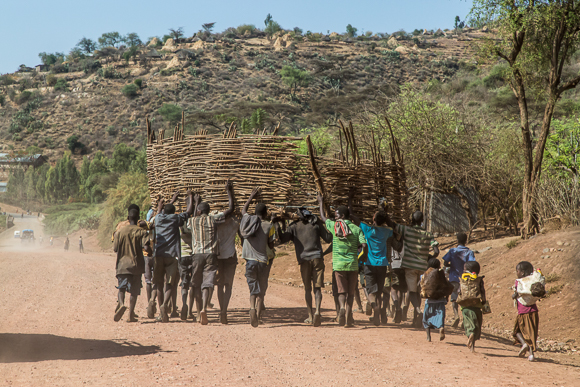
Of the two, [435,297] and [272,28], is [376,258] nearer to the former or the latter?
[435,297]

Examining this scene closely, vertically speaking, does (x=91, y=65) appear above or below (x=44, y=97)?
→ above

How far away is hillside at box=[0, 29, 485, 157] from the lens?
235 ft

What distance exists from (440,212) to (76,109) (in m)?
75.1

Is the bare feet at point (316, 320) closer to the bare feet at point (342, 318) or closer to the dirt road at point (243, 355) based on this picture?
the dirt road at point (243, 355)

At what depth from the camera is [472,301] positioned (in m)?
6.51

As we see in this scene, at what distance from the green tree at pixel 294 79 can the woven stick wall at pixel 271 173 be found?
61.4 metres

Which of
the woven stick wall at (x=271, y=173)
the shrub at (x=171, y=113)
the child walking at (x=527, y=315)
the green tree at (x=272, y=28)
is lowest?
the child walking at (x=527, y=315)

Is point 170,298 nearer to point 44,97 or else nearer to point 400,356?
point 400,356

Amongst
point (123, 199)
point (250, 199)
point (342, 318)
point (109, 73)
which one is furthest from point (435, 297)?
point (109, 73)

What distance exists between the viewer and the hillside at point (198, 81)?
71.6m

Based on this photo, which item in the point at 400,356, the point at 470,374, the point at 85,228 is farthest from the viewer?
the point at 85,228

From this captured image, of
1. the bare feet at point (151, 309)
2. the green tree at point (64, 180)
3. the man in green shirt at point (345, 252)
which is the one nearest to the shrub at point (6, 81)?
the green tree at point (64, 180)

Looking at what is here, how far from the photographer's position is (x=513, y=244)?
12.9 m

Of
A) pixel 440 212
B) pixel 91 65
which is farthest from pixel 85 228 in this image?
pixel 91 65
